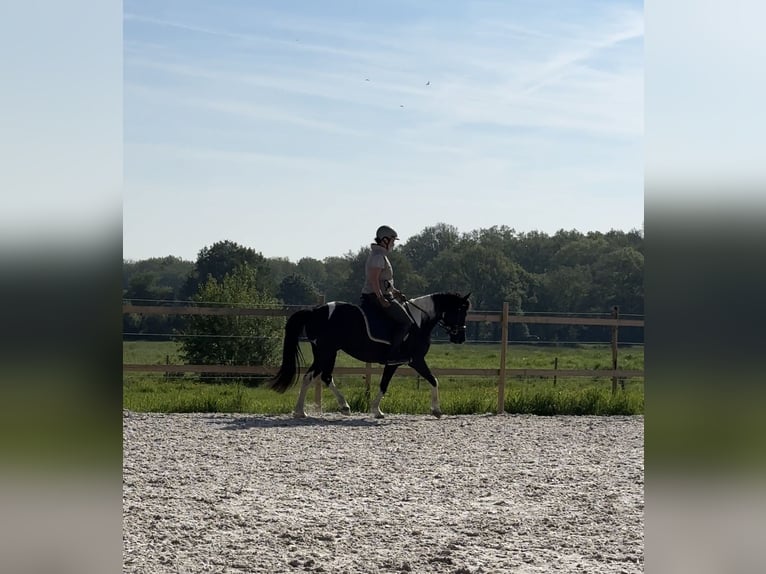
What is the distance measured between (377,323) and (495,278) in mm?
47837

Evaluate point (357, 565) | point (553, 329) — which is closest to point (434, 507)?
point (357, 565)

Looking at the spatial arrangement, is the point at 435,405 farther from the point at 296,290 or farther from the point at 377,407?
the point at 296,290

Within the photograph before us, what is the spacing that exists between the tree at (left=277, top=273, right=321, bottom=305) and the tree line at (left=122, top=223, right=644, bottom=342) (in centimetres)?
6

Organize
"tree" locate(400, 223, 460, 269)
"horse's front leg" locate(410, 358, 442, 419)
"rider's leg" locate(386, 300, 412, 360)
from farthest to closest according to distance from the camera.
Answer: "tree" locate(400, 223, 460, 269) → "horse's front leg" locate(410, 358, 442, 419) → "rider's leg" locate(386, 300, 412, 360)

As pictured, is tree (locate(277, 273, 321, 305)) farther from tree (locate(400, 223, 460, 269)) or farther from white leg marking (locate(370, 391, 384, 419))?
white leg marking (locate(370, 391, 384, 419))

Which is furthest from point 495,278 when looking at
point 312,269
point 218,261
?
point 312,269

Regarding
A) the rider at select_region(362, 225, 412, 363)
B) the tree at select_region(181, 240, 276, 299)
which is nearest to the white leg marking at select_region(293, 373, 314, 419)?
→ the rider at select_region(362, 225, 412, 363)

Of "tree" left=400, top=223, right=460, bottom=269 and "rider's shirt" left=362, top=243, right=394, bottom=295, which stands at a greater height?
"tree" left=400, top=223, right=460, bottom=269

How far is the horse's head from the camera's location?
12219mm

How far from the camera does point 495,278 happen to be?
58.8 m

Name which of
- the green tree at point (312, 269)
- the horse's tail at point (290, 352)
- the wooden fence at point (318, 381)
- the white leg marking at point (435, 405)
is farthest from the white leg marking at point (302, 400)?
the green tree at point (312, 269)

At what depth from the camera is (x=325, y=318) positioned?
11570 millimetres
